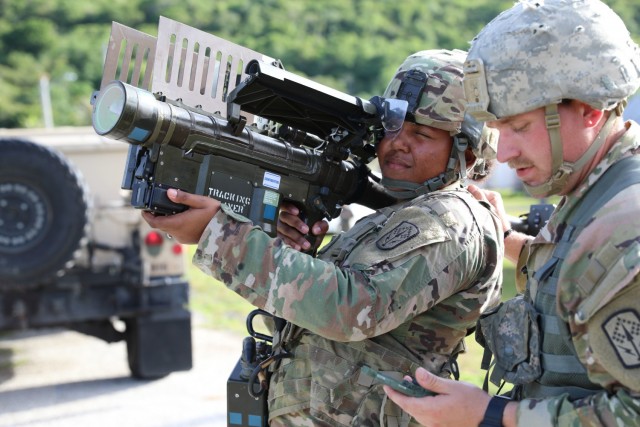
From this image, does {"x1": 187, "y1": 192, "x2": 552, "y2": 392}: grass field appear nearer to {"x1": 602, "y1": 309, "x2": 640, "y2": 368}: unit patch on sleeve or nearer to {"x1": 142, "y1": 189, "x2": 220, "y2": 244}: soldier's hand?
{"x1": 142, "y1": 189, "x2": 220, "y2": 244}: soldier's hand

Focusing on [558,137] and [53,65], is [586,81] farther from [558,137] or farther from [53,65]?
[53,65]

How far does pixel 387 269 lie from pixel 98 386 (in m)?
4.76

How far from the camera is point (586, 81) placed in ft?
5.73

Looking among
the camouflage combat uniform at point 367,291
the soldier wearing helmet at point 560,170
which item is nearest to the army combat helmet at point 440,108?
the camouflage combat uniform at point 367,291

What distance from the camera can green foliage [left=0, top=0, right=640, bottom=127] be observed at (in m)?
38.7

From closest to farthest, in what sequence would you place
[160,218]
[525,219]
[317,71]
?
[160,218]
[525,219]
[317,71]

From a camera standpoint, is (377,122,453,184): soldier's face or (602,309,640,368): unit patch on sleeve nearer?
(602,309,640,368): unit patch on sleeve

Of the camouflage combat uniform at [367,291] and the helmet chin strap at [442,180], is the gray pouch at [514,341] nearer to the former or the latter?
the camouflage combat uniform at [367,291]

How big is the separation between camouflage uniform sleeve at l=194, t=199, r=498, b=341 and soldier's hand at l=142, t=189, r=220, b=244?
0.11ft

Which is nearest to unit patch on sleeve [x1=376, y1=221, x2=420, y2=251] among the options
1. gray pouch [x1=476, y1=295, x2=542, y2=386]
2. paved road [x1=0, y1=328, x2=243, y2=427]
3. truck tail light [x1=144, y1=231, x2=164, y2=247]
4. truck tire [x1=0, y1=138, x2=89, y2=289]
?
gray pouch [x1=476, y1=295, x2=542, y2=386]

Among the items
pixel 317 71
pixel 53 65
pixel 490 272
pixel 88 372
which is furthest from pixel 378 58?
pixel 490 272

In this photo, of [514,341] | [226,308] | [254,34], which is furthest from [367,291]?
[254,34]

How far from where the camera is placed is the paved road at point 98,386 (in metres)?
5.69

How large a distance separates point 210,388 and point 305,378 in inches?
158
